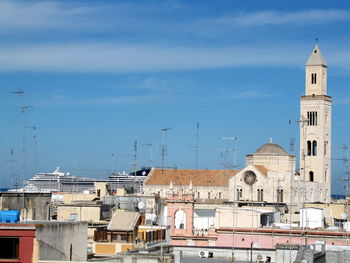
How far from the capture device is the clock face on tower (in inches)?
4301

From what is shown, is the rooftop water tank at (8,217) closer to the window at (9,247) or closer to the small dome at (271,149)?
the window at (9,247)

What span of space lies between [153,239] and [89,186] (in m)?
153

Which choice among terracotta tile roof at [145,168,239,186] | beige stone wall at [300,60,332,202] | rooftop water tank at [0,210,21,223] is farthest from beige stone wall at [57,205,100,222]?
beige stone wall at [300,60,332,202]

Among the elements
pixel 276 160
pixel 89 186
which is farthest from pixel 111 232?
pixel 89 186

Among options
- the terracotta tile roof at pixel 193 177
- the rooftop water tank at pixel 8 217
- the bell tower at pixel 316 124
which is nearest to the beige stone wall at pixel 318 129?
the bell tower at pixel 316 124

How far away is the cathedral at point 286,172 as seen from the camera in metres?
109

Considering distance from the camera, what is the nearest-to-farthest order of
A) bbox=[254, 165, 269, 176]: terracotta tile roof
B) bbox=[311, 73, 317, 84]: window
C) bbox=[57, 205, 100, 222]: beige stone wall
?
bbox=[57, 205, 100, 222]: beige stone wall → bbox=[254, 165, 269, 176]: terracotta tile roof → bbox=[311, 73, 317, 84]: window

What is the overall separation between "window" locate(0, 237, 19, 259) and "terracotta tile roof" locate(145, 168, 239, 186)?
9197 cm

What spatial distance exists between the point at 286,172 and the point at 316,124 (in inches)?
400

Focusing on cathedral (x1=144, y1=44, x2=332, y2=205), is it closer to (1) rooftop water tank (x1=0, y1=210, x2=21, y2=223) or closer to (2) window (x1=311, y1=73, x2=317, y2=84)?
(2) window (x1=311, y1=73, x2=317, y2=84)

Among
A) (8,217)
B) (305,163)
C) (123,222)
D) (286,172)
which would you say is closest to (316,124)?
(305,163)

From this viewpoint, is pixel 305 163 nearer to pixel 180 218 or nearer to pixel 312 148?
pixel 312 148

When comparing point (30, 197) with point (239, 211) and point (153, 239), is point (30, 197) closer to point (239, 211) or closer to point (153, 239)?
point (153, 239)

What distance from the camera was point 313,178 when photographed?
118 meters
